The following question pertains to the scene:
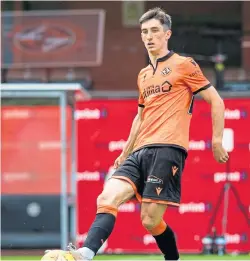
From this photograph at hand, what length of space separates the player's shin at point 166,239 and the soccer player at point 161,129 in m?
0.05

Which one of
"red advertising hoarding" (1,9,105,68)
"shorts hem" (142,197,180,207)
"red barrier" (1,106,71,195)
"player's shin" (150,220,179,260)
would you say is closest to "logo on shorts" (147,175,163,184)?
"shorts hem" (142,197,180,207)

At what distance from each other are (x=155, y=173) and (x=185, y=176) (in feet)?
20.3

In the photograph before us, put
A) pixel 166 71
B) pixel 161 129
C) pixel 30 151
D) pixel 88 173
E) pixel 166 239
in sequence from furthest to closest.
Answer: pixel 30 151, pixel 88 173, pixel 166 239, pixel 166 71, pixel 161 129

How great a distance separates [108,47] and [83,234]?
240 inches

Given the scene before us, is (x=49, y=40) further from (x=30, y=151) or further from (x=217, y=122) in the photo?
(x=217, y=122)

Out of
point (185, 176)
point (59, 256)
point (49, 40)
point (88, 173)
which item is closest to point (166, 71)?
point (59, 256)

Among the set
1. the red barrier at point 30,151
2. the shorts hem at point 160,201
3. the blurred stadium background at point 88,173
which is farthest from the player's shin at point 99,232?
the red barrier at point 30,151

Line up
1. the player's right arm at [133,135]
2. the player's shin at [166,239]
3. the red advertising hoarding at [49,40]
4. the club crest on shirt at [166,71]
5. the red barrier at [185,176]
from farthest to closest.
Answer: the red advertising hoarding at [49,40]
the red barrier at [185,176]
the player's right arm at [133,135]
the player's shin at [166,239]
the club crest on shirt at [166,71]

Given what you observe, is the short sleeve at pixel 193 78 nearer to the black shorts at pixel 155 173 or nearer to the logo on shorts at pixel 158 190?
the black shorts at pixel 155 173

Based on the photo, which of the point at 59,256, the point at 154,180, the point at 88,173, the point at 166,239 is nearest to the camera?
the point at 59,256

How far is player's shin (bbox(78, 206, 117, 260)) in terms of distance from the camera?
6765mm

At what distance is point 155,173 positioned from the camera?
7.25 meters

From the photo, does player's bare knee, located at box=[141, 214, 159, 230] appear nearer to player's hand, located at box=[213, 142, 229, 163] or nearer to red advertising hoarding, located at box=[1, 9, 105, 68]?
player's hand, located at box=[213, 142, 229, 163]

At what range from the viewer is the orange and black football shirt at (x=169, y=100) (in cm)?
735
